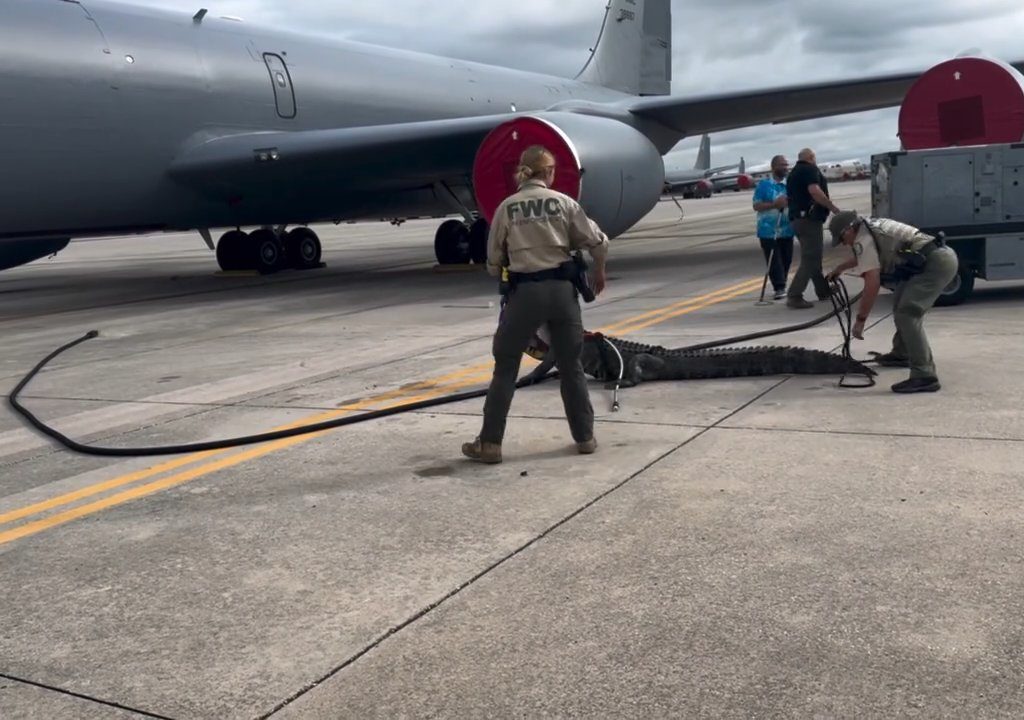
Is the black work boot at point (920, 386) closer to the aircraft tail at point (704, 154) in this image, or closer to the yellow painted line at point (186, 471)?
the yellow painted line at point (186, 471)

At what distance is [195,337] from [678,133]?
31.7ft

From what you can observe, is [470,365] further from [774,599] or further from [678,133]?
[678,133]

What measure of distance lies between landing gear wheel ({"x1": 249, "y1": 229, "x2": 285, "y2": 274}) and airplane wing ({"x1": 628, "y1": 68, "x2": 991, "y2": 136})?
22.6 feet

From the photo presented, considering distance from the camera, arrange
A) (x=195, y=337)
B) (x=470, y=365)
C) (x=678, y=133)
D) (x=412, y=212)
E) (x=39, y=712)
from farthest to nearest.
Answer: (x=412, y=212) < (x=678, y=133) < (x=195, y=337) < (x=470, y=365) < (x=39, y=712)

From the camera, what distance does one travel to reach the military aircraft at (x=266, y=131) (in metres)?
11.9

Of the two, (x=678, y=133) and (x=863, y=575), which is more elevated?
(x=678, y=133)

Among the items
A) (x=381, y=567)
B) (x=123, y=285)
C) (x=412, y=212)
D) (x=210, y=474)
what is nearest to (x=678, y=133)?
(x=412, y=212)

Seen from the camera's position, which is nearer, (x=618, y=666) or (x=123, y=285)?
(x=618, y=666)

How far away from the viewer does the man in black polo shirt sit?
10.3 metres

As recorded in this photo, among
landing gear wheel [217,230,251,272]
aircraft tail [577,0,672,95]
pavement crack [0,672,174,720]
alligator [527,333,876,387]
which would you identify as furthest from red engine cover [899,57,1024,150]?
aircraft tail [577,0,672,95]

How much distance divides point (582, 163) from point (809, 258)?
3005 mm

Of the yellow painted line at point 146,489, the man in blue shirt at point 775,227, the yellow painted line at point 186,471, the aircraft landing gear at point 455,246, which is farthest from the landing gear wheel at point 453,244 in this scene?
the yellow painted line at point 146,489

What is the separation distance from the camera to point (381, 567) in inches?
147

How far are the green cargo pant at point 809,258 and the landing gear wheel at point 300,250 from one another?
10913 mm
